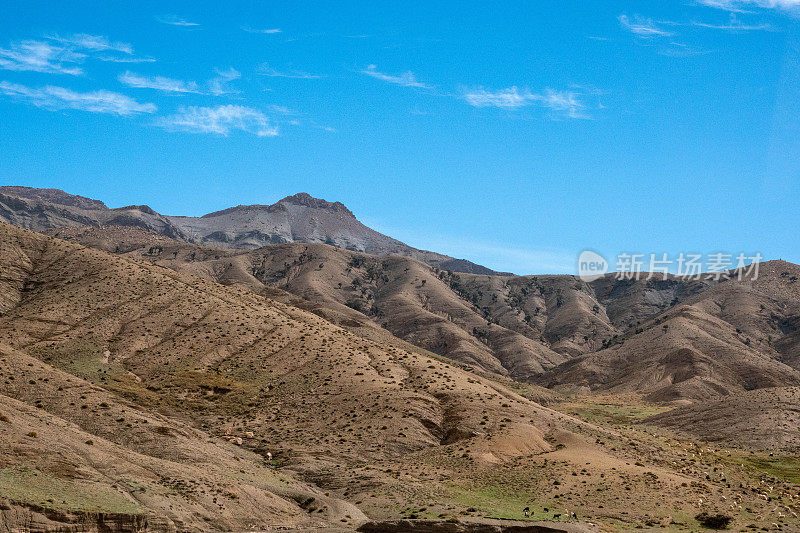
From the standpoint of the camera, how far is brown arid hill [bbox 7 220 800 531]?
32.9 metres

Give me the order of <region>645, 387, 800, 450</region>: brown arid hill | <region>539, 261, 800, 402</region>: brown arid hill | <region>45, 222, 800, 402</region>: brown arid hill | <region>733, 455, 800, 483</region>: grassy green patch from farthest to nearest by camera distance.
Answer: <region>45, 222, 800, 402</region>: brown arid hill, <region>539, 261, 800, 402</region>: brown arid hill, <region>645, 387, 800, 450</region>: brown arid hill, <region>733, 455, 800, 483</region>: grassy green patch

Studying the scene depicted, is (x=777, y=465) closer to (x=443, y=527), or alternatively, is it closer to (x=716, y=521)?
(x=716, y=521)

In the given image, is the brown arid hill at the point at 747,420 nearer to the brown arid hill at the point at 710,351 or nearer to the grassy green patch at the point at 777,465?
the grassy green patch at the point at 777,465

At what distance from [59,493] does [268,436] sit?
21.6 metres

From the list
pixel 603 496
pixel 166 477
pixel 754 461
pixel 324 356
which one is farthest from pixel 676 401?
pixel 166 477

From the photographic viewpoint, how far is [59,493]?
28828 mm

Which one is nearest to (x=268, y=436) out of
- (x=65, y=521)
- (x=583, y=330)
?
(x=65, y=521)

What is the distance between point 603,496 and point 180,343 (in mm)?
40290

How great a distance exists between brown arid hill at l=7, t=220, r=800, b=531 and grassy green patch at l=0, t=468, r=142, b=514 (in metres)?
0.10

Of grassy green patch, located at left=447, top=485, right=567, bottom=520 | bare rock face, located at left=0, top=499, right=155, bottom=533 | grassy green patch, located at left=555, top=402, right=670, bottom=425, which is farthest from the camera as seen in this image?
grassy green patch, located at left=555, top=402, right=670, bottom=425

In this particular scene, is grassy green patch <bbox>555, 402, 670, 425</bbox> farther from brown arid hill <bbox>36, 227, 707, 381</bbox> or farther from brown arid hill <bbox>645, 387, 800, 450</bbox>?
brown arid hill <bbox>36, 227, 707, 381</bbox>

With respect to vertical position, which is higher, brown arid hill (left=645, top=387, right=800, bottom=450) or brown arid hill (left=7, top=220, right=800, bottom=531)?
brown arid hill (left=645, top=387, right=800, bottom=450)

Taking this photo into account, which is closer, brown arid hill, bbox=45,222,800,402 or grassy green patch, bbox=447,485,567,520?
grassy green patch, bbox=447,485,567,520

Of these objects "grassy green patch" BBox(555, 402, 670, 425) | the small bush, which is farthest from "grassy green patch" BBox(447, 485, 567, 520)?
"grassy green patch" BBox(555, 402, 670, 425)
